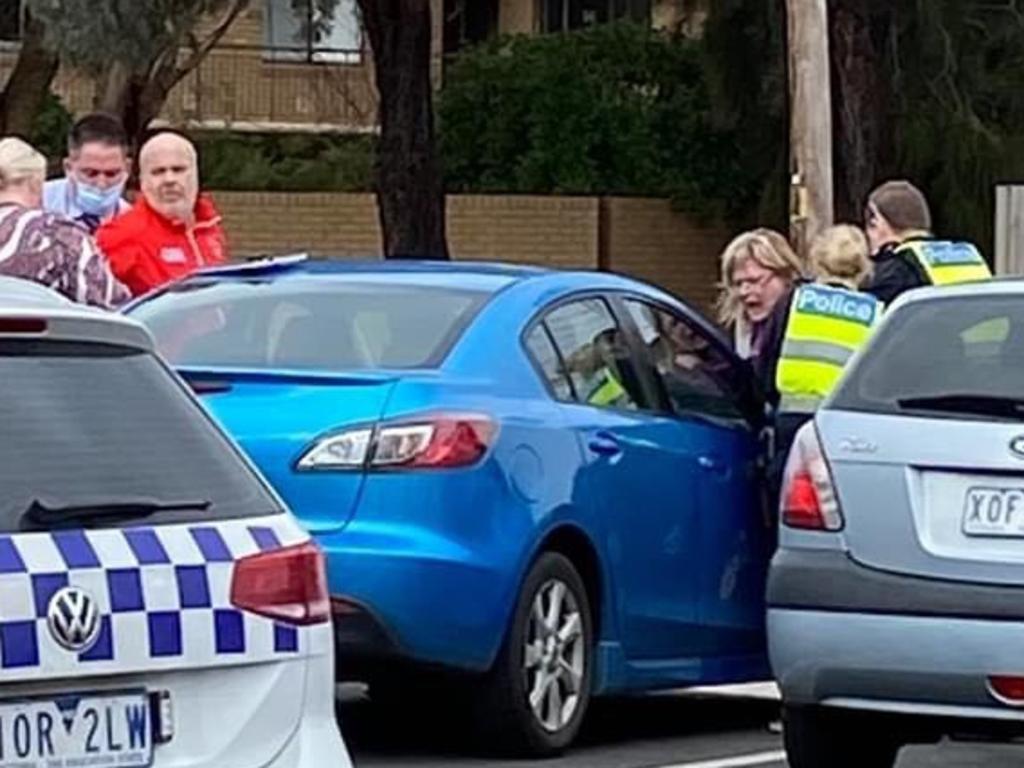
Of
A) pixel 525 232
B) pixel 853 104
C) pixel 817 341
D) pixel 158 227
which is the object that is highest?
pixel 853 104

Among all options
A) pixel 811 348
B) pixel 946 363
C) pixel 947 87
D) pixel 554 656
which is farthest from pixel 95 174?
pixel 947 87

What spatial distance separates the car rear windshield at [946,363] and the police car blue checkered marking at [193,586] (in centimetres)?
316

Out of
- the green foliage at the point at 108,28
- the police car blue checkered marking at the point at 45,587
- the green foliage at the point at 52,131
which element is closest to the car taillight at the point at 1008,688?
the police car blue checkered marking at the point at 45,587

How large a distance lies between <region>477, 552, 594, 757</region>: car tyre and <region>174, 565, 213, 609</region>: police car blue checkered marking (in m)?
3.59

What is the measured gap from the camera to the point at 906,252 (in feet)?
36.8

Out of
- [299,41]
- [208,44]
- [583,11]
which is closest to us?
[208,44]

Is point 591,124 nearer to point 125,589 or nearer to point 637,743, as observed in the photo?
point 637,743

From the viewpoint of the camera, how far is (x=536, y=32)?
127ft

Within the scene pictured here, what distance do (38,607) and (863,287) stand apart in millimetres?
6260

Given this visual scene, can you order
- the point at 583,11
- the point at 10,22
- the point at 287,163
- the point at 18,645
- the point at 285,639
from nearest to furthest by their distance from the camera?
the point at 18,645, the point at 285,639, the point at 287,163, the point at 10,22, the point at 583,11

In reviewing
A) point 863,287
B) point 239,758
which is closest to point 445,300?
point 863,287

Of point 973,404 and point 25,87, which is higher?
point 25,87

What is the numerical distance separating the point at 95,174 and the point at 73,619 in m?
6.50

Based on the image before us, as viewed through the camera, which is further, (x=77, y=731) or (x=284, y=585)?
(x=284, y=585)
